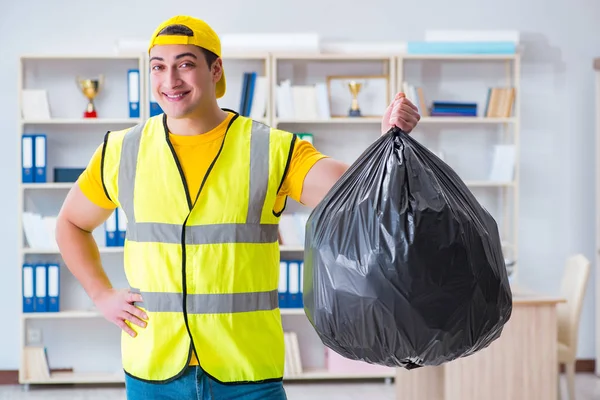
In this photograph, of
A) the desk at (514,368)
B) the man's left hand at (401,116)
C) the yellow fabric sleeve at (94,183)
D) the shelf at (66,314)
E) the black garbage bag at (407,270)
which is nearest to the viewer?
the black garbage bag at (407,270)

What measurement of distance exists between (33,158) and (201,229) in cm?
336

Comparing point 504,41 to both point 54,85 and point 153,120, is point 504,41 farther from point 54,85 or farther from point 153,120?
point 153,120

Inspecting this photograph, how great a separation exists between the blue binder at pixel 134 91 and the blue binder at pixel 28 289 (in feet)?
3.41

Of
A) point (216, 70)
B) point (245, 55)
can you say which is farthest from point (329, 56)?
point (216, 70)

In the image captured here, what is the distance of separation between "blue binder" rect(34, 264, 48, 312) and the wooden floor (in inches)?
18.9

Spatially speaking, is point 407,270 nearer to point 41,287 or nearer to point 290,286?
point 290,286

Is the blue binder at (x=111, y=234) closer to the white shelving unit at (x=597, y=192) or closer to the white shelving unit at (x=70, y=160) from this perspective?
the white shelving unit at (x=70, y=160)

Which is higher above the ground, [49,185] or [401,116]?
[401,116]

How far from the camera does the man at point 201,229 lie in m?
1.68

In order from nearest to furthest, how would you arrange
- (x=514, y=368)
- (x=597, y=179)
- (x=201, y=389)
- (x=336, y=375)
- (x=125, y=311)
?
(x=201, y=389), (x=125, y=311), (x=514, y=368), (x=336, y=375), (x=597, y=179)

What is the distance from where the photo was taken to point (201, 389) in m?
1.67

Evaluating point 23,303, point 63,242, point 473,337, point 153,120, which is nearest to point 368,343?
point 473,337

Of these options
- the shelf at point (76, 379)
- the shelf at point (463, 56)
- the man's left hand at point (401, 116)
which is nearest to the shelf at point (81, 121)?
the shelf at point (76, 379)

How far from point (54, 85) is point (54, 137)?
0.31 m
